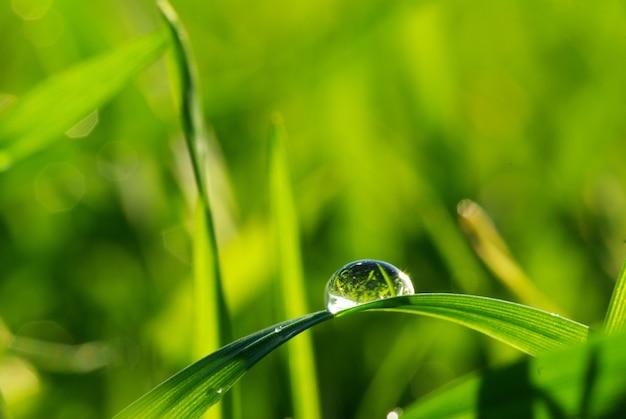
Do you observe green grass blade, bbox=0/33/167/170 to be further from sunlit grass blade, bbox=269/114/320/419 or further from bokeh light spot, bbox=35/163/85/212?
bokeh light spot, bbox=35/163/85/212

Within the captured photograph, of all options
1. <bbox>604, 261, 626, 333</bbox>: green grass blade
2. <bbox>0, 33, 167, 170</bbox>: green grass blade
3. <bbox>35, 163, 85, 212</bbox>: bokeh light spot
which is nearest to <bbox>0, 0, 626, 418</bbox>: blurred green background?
<bbox>35, 163, 85, 212</bbox>: bokeh light spot

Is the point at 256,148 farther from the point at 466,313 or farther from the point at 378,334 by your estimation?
the point at 466,313

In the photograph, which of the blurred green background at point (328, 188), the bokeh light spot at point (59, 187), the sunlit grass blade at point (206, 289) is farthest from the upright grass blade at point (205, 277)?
the bokeh light spot at point (59, 187)

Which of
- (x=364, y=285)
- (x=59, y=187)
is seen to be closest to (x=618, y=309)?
(x=364, y=285)

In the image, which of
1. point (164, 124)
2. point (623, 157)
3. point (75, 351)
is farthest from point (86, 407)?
point (623, 157)

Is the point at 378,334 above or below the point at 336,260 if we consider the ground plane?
below

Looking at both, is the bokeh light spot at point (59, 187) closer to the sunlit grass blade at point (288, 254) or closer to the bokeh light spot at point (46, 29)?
the bokeh light spot at point (46, 29)

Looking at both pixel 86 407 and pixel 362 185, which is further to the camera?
pixel 362 185
